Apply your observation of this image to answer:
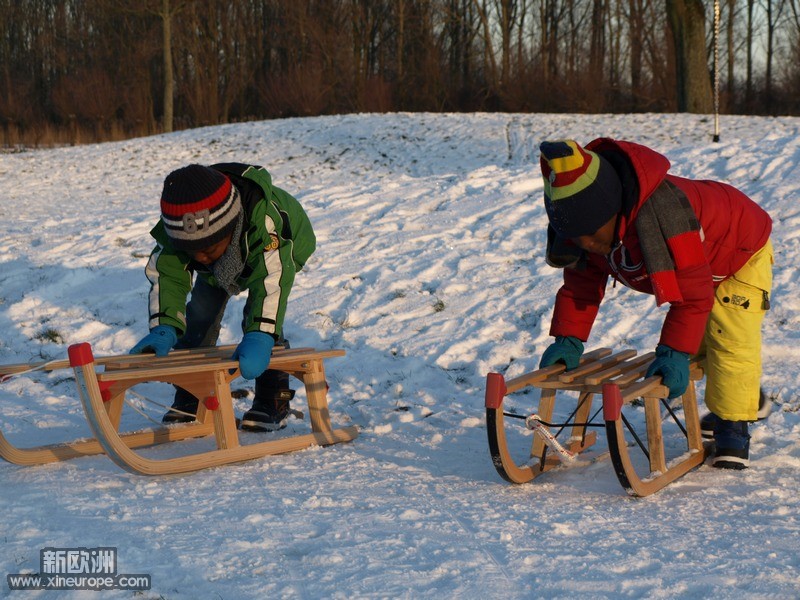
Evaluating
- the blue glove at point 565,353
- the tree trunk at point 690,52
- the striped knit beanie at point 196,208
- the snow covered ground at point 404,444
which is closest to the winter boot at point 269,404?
the snow covered ground at point 404,444

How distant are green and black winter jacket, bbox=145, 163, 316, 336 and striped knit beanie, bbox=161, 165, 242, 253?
20 centimetres

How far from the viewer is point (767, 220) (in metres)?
3.60

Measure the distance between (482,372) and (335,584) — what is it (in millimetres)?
2937

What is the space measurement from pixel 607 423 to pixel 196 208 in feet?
6.16

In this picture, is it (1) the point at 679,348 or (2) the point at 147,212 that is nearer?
(1) the point at 679,348

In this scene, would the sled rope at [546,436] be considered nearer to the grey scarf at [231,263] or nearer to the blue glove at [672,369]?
the blue glove at [672,369]

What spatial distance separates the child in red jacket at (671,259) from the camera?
3055 millimetres

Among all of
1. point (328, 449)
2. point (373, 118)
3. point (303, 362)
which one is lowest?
point (328, 449)

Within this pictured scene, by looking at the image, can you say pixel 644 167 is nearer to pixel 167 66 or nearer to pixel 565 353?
pixel 565 353

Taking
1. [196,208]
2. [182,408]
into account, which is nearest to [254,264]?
[196,208]

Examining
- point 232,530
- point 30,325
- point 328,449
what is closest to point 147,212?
point 30,325

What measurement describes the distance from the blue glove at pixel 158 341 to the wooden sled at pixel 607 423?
1.59 meters

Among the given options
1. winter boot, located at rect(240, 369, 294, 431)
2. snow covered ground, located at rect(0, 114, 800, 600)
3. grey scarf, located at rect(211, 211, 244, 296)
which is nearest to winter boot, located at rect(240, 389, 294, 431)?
winter boot, located at rect(240, 369, 294, 431)

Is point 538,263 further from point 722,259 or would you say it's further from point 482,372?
point 722,259
